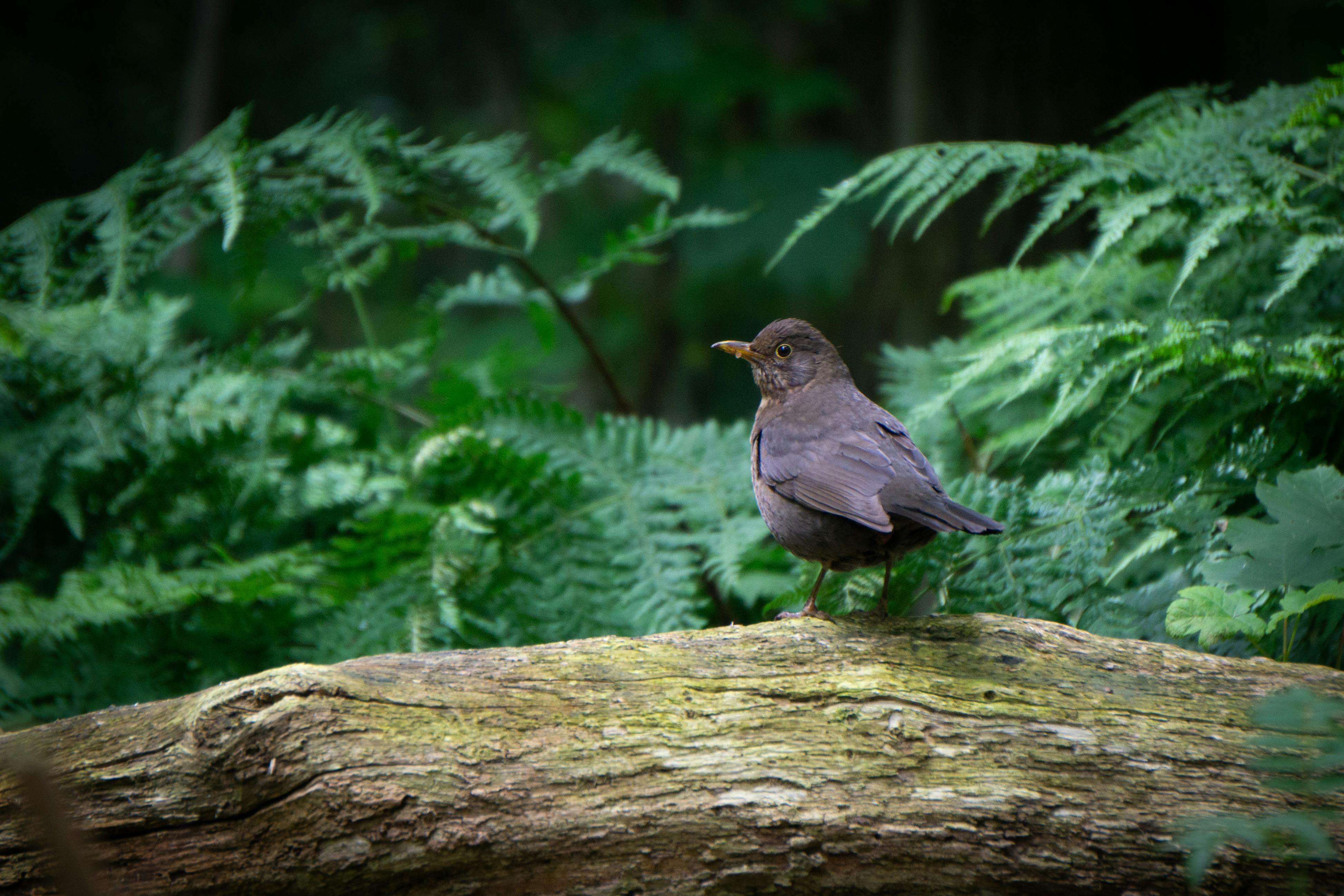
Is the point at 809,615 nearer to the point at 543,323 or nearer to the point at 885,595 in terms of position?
the point at 885,595

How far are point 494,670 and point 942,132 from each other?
4780 mm

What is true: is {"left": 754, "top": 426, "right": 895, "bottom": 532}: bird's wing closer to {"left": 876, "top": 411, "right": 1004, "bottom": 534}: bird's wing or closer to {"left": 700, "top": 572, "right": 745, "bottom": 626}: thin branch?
{"left": 876, "top": 411, "right": 1004, "bottom": 534}: bird's wing

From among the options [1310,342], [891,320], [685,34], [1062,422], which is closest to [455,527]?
[1062,422]

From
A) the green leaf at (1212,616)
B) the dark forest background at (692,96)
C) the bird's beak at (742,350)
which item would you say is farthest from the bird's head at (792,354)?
the green leaf at (1212,616)

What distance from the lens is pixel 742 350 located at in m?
3.21

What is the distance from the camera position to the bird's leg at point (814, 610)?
2328mm

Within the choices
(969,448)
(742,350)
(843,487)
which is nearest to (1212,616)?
(843,487)

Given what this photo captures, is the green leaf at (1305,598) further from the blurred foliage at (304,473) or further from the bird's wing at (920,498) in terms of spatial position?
the blurred foliage at (304,473)

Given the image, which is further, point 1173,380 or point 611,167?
point 611,167

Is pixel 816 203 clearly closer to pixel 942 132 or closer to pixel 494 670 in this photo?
pixel 942 132

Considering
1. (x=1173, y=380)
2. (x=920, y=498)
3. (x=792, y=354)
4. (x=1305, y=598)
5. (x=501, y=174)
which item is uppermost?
(x=501, y=174)

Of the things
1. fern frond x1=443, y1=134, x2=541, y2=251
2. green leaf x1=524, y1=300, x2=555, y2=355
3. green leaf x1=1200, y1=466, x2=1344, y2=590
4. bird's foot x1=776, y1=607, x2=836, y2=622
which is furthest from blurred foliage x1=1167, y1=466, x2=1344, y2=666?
green leaf x1=524, y1=300, x2=555, y2=355

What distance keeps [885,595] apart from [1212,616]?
2.61ft

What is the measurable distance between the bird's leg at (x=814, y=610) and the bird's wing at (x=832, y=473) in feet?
0.88
